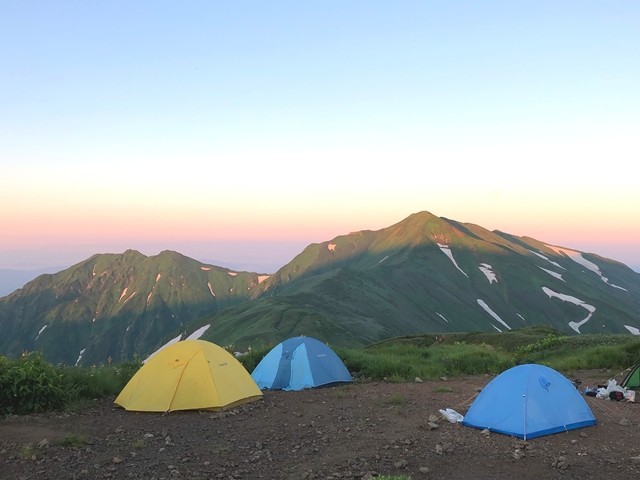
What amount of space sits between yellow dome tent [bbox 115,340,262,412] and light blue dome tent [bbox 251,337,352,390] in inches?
99.3

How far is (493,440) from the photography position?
33.9ft

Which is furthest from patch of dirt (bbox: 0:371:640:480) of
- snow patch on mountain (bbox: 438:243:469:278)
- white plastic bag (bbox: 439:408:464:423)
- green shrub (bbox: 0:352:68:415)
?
snow patch on mountain (bbox: 438:243:469:278)

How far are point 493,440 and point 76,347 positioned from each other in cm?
19802

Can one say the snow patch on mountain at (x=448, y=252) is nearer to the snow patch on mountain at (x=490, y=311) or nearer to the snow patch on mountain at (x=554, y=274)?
the snow patch on mountain at (x=490, y=311)

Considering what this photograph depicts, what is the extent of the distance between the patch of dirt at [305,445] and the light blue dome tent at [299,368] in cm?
298

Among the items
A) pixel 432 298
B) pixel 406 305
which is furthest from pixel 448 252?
pixel 406 305

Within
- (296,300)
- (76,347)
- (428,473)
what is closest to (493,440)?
(428,473)

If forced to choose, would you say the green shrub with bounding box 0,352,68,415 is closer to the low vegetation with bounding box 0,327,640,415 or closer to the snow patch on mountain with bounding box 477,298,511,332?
the low vegetation with bounding box 0,327,640,415

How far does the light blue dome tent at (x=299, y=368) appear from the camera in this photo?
1652 centimetres

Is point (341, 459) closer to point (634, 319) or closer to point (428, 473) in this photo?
point (428, 473)

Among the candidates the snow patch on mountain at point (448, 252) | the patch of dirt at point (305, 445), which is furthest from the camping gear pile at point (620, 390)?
the snow patch on mountain at point (448, 252)

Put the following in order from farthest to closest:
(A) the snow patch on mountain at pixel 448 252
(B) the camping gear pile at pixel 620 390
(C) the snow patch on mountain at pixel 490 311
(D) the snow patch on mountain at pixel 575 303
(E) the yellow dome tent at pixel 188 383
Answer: (A) the snow patch on mountain at pixel 448 252
(C) the snow patch on mountain at pixel 490 311
(D) the snow patch on mountain at pixel 575 303
(B) the camping gear pile at pixel 620 390
(E) the yellow dome tent at pixel 188 383

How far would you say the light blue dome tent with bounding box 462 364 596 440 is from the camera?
10625 millimetres

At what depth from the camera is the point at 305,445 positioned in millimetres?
10242
